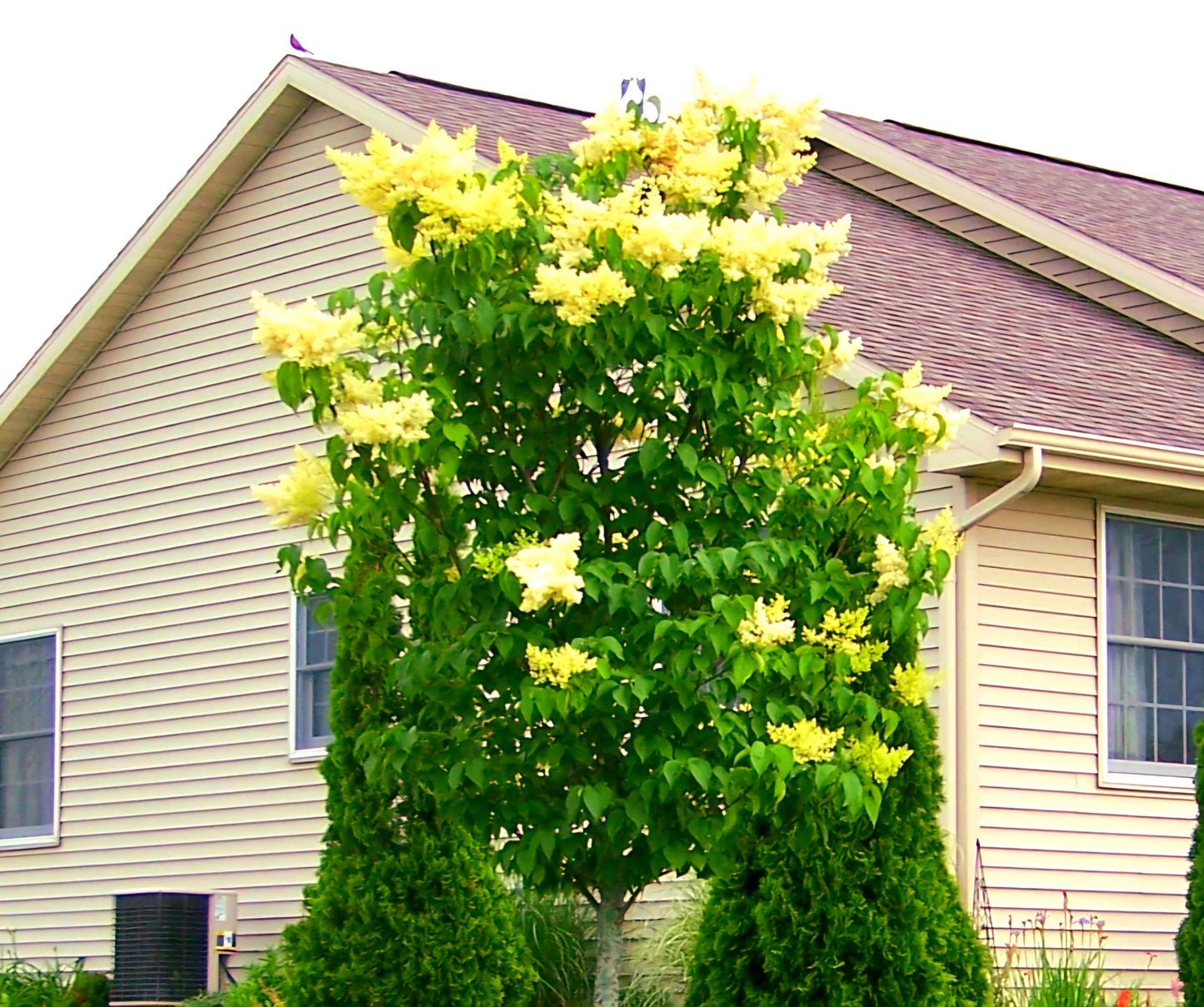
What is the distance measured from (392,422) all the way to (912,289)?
26.1ft

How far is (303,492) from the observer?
6863mm

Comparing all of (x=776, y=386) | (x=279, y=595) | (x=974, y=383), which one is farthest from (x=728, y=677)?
(x=279, y=595)

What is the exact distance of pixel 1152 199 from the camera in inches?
737

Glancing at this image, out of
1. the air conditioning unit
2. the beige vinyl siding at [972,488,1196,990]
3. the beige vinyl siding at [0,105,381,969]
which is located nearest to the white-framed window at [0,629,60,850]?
the beige vinyl siding at [0,105,381,969]

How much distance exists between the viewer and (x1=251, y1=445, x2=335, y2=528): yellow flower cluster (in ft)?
22.5

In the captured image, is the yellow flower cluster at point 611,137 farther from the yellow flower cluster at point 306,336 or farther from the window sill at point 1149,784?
the window sill at point 1149,784

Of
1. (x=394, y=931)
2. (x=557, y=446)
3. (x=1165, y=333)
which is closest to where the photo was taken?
(x=557, y=446)

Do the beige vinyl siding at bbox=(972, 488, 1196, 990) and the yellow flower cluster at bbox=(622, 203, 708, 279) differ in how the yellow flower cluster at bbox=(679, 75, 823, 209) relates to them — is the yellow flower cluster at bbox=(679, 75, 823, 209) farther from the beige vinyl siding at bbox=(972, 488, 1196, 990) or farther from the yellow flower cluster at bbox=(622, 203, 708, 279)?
the beige vinyl siding at bbox=(972, 488, 1196, 990)

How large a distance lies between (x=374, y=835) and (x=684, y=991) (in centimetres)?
184

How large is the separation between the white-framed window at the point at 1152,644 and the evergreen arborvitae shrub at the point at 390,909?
3.68 metres

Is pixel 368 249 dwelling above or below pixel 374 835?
above

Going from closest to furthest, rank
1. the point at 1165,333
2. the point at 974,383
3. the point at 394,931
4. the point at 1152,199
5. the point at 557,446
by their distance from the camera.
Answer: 1. the point at 557,446
2. the point at 394,931
3. the point at 974,383
4. the point at 1165,333
5. the point at 1152,199

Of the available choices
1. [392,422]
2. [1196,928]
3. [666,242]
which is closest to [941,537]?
[666,242]

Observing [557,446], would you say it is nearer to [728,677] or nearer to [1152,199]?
[728,677]
